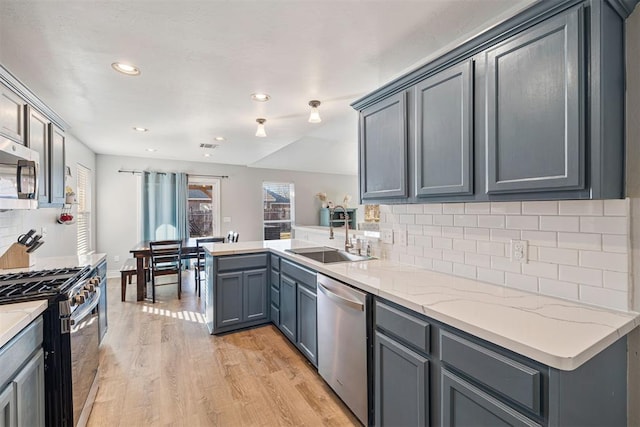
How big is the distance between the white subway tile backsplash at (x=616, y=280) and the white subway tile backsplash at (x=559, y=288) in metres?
0.12

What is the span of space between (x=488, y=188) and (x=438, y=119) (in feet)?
1.67

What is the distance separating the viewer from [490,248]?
1.72m

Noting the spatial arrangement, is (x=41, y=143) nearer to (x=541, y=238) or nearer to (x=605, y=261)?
(x=541, y=238)

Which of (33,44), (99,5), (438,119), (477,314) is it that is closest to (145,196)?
(33,44)

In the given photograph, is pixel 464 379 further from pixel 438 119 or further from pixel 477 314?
pixel 438 119

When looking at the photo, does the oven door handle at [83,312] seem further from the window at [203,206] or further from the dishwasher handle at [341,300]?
the window at [203,206]

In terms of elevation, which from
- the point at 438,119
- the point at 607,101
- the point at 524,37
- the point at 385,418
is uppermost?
the point at 524,37

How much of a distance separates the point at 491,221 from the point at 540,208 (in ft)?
0.86

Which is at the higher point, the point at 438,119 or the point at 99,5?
the point at 99,5

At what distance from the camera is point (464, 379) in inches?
46.4

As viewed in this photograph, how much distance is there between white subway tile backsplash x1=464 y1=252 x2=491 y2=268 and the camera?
1.74 meters

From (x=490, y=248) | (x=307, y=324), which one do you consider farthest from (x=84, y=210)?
(x=490, y=248)

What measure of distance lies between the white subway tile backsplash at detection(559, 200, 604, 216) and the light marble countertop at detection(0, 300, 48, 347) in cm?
243

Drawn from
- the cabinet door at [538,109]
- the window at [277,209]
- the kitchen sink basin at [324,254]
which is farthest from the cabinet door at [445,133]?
the window at [277,209]
